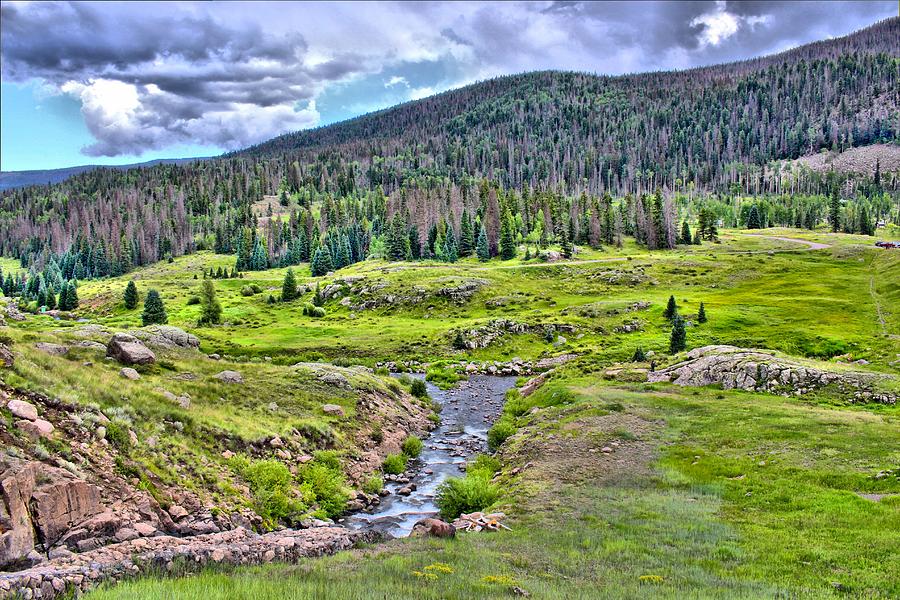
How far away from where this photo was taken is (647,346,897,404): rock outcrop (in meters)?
43.1

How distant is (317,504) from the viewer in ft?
91.7

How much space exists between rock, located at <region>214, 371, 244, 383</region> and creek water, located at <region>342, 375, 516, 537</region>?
1499 cm

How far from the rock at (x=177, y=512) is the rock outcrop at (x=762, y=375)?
148 feet

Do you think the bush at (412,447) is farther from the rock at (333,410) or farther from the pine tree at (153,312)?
the pine tree at (153,312)

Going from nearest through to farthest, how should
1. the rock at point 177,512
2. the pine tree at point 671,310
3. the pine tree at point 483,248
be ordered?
the rock at point 177,512 < the pine tree at point 671,310 < the pine tree at point 483,248

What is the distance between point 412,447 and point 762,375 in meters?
32.4

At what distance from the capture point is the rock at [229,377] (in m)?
39.6

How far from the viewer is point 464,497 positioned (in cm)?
2823

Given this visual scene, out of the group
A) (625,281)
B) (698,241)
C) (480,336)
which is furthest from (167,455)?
(698,241)

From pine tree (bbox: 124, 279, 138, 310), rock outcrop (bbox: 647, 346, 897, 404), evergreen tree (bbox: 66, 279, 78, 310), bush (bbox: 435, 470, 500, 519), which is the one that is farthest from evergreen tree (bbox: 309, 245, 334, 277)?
bush (bbox: 435, 470, 500, 519)

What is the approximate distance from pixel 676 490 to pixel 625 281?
320 ft

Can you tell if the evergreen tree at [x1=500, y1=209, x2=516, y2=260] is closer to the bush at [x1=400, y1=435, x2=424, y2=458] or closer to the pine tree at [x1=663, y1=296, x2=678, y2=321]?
the pine tree at [x1=663, y1=296, x2=678, y2=321]

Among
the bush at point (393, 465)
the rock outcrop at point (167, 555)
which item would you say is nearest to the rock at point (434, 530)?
the rock outcrop at point (167, 555)

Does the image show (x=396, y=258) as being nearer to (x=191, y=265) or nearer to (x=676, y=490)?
(x=191, y=265)
